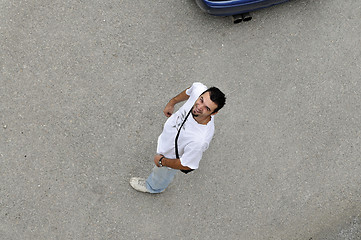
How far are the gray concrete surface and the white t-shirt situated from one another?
1.17m

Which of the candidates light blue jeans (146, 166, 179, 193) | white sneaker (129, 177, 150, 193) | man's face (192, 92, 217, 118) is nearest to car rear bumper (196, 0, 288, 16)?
man's face (192, 92, 217, 118)

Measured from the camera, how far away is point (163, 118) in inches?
166

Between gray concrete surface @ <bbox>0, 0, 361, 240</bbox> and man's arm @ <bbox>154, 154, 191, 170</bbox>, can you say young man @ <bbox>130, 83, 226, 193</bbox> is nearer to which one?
man's arm @ <bbox>154, 154, 191, 170</bbox>

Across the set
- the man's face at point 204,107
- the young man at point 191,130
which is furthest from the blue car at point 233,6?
the man's face at point 204,107

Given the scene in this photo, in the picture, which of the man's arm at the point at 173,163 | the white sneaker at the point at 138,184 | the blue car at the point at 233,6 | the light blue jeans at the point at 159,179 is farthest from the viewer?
the blue car at the point at 233,6

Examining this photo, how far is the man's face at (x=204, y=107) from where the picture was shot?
8.91ft

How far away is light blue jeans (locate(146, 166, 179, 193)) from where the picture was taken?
11.8 feet

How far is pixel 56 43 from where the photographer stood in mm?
4176

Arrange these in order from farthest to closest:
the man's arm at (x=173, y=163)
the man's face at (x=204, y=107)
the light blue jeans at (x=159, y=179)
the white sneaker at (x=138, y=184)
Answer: the white sneaker at (x=138, y=184), the light blue jeans at (x=159, y=179), the man's arm at (x=173, y=163), the man's face at (x=204, y=107)

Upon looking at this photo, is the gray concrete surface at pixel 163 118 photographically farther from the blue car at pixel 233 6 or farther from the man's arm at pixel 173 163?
the man's arm at pixel 173 163

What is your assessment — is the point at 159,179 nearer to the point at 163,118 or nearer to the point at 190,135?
the point at 163,118

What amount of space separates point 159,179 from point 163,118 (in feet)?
2.68

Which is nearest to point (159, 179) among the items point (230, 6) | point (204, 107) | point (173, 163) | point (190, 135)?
point (173, 163)

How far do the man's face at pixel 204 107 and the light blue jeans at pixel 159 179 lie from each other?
37.6 inches
